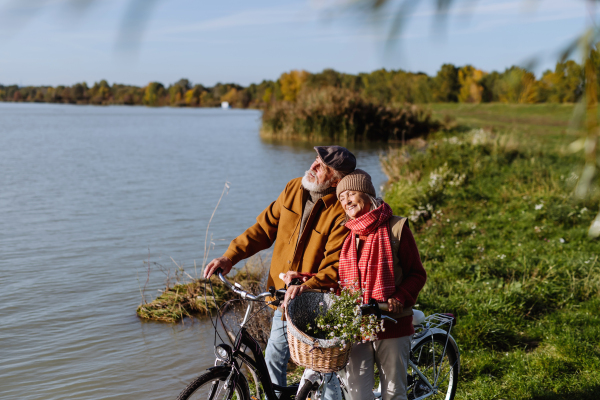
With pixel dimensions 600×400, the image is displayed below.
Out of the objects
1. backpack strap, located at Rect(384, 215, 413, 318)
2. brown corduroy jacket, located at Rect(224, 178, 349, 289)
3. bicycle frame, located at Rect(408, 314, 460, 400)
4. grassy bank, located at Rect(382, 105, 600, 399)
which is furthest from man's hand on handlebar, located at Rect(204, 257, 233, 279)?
grassy bank, located at Rect(382, 105, 600, 399)

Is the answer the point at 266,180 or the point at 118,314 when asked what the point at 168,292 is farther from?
the point at 266,180

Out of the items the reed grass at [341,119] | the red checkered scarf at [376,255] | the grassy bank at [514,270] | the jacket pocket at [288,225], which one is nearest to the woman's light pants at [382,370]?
the red checkered scarf at [376,255]

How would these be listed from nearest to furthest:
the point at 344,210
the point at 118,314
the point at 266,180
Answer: the point at 344,210 → the point at 118,314 → the point at 266,180

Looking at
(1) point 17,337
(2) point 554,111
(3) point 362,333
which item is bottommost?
(1) point 17,337

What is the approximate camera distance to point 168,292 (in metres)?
7.49

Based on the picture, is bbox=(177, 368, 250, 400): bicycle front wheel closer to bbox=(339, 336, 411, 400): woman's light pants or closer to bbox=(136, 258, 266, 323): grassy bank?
bbox=(339, 336, 411, 400): woman's light pants

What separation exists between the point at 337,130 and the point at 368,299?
96.0 ft

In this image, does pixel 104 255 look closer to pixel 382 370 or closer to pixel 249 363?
pixel 249 363

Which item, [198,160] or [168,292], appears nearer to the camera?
[168,292]

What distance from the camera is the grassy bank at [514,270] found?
4.41 metres

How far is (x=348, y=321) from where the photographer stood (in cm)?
297

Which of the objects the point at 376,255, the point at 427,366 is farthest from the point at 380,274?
the point at 427,366

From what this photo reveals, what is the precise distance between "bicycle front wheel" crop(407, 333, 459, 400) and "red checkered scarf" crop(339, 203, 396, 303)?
719 millimetres

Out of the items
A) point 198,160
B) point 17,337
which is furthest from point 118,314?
point 198,160
